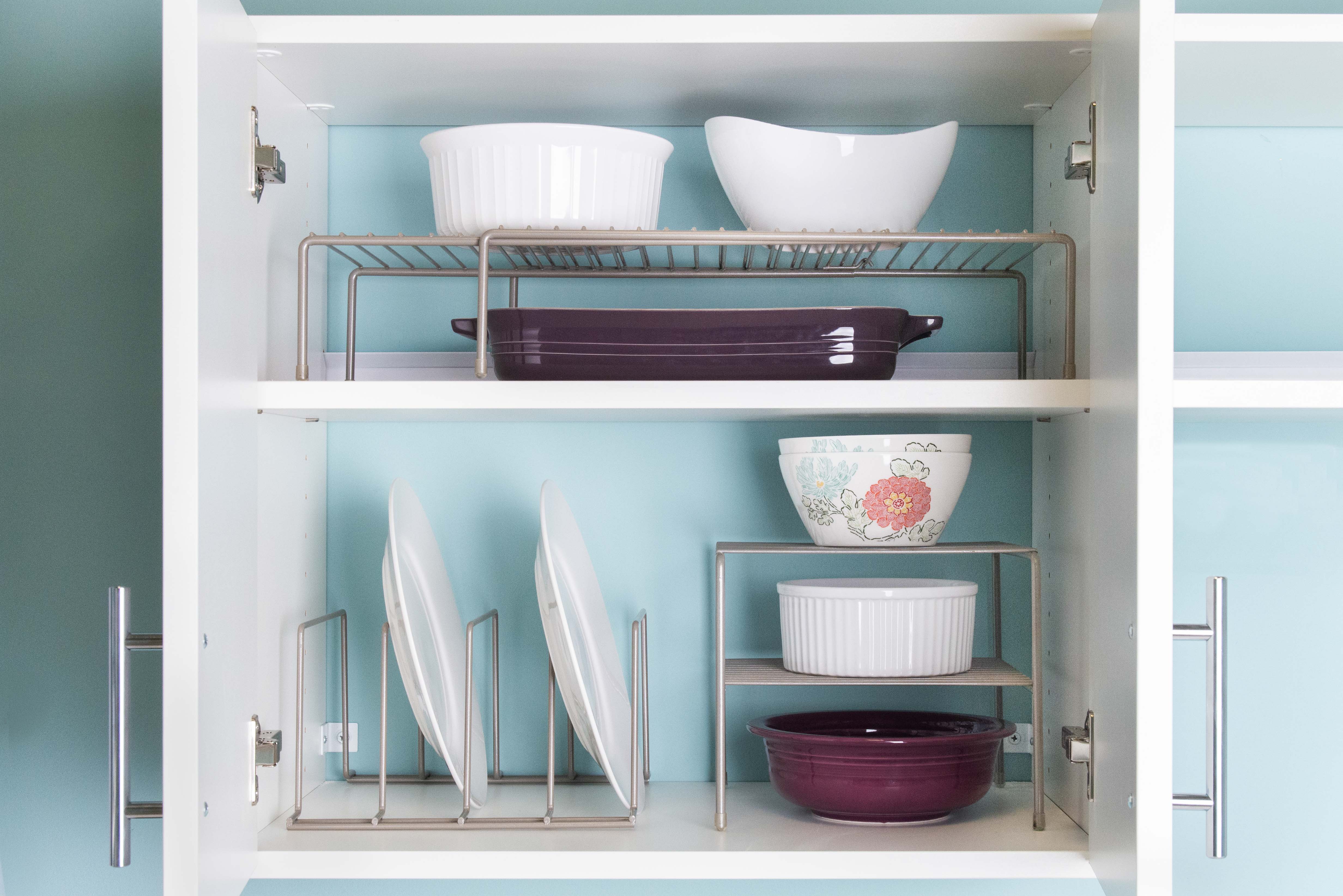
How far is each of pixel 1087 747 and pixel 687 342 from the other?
17.0 inches

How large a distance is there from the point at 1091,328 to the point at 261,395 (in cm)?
65

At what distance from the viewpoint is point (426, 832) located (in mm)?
840

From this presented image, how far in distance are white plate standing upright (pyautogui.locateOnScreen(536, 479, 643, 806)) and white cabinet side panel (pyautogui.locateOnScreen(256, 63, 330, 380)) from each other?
10.3 inches

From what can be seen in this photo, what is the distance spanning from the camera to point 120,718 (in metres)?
0.69

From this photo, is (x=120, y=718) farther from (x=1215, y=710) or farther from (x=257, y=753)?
(x=1215, y=710)

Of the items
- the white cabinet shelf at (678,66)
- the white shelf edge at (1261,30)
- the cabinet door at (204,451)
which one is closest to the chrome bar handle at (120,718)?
the cabinet door at (204,451)

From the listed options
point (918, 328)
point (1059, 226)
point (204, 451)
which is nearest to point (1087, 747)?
point (918, 328)

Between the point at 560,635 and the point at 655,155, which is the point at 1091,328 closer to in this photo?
the point at 655,155

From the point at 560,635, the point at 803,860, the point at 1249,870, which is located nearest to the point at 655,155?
the point at 560,635

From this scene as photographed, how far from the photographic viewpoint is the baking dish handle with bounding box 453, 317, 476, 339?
0.90 metres

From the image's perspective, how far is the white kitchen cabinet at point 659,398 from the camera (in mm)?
687

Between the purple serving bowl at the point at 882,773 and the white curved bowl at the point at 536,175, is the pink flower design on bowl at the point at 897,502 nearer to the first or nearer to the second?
the purple serving bowl at the point at 882,773

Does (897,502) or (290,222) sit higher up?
(290,222)

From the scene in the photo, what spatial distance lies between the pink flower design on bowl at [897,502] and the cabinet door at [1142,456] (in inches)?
6.4
